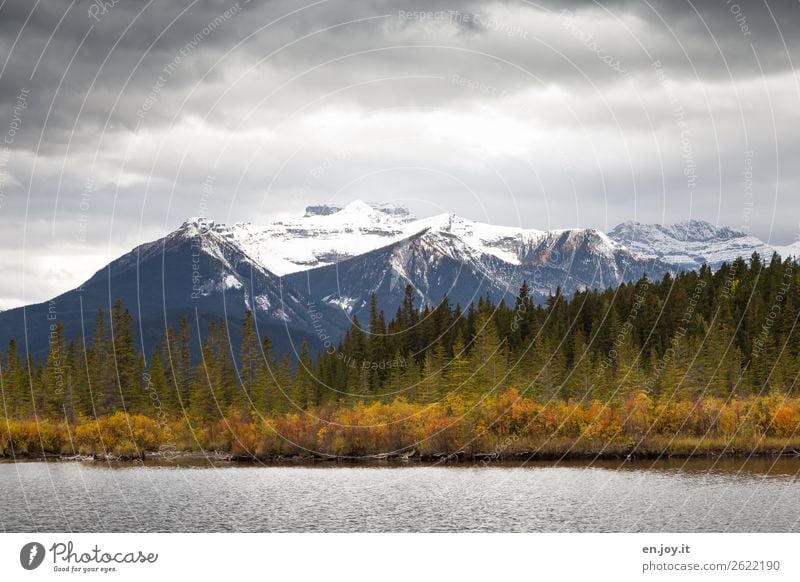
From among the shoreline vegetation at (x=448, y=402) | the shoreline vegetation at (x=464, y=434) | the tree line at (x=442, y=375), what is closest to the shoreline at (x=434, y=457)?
the shoreline vegetation at (x=464, y=434)

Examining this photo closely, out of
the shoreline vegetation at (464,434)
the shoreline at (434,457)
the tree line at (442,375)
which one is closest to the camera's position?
the shoreline at (434,457)

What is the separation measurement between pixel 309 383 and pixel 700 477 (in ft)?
314

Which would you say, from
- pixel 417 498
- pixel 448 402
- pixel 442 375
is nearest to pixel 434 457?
pixel 448 402

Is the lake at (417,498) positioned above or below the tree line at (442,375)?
below

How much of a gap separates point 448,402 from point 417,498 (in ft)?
206

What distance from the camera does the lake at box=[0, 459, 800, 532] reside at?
265 ft

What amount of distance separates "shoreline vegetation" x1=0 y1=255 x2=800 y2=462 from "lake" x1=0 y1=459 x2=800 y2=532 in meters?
14.7

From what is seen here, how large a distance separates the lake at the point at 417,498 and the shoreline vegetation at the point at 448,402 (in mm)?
14695

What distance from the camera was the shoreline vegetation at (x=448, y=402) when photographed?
145500 mm

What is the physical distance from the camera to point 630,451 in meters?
141

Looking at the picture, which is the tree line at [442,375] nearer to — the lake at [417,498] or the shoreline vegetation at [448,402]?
the shoreline vegetation at [448,402]

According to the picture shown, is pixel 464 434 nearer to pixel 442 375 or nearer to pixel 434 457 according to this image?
pixel 434 457
